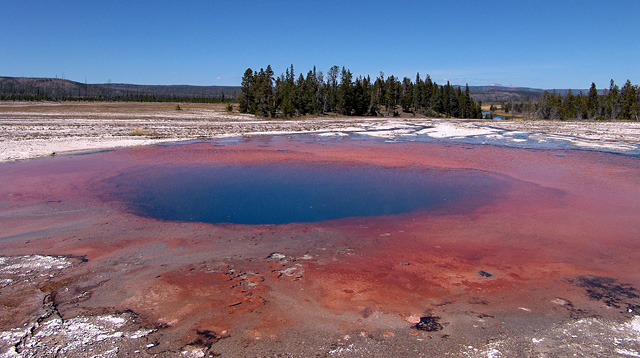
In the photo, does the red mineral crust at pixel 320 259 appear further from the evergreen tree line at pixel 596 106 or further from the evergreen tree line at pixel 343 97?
the evergreen tree line at pixel 596 106

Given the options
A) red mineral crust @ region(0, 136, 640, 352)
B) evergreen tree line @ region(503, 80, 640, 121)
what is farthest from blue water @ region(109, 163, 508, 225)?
evergreen tree line @ region(503, 80, 640, 121)

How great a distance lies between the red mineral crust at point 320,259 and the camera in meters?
5.00

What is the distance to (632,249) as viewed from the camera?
7.51 meters

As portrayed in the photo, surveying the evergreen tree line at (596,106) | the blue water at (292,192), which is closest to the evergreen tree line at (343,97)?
the evergreen tree line at (596,106)

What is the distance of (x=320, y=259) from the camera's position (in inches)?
268

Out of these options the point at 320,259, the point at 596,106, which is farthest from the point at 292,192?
the point at 596,106

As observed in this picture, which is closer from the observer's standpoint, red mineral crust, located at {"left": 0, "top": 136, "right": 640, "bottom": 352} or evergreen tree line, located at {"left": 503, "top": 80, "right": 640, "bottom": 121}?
red mineral crust, located at {"left": 0, "top": 136, "right": 640, "bottom": 352}

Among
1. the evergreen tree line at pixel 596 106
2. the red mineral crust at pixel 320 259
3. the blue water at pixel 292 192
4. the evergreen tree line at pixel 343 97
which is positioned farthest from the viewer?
the evergreen tree line at pixel 596 106

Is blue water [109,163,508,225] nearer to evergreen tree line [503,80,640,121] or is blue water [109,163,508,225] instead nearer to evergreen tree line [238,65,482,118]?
evergreen tree line [238,65,482,118]

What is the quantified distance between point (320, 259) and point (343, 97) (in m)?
75.7

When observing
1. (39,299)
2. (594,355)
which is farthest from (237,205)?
(594,355)

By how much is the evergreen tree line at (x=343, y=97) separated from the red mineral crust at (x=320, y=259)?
51846 mm

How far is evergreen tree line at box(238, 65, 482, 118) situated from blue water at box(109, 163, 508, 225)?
46.1 metres

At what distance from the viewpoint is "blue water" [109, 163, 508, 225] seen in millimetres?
9852
